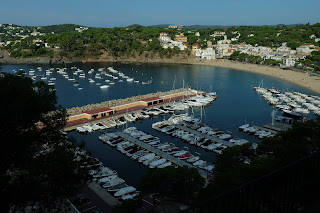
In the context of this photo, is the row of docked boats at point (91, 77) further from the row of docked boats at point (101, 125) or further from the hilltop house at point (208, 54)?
the hilltop house at point (208, 54)

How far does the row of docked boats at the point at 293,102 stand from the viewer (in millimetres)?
20297

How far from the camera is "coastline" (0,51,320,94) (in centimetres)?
3175

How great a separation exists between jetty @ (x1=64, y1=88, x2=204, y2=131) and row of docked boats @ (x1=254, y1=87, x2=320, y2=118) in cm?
710

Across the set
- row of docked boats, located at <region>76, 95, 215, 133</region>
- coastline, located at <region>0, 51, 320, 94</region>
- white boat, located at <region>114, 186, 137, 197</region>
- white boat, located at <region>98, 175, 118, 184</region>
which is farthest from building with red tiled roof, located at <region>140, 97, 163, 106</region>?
coastline, located at <region>0, 51, 320, 94</region>

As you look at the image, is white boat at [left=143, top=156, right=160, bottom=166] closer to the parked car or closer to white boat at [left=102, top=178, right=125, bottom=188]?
white boat at [left=102, top=178, right=125, bottom=188]

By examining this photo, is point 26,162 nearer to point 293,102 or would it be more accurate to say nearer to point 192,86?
point 293,102

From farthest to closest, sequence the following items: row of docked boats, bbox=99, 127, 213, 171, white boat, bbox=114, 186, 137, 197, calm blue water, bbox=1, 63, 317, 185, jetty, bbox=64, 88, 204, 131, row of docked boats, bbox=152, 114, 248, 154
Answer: jetty, bbox=64, 88, 204, 131 → row of docked boats, bbox=152, 114, 248, 154 → calm blue water, bbox=1, 63, 317, 185 → row of docked boats, bbox=99, 127, 213, 171 → white boat, bbox=114, 186, 137, 197

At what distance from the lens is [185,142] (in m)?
15.2

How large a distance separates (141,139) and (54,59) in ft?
124

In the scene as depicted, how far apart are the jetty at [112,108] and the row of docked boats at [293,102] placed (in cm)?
710

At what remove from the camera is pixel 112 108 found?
20.2 m

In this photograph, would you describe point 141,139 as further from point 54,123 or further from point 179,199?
point 54,123

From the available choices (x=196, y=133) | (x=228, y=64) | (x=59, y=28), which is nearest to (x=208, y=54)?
(x=228, y=64)

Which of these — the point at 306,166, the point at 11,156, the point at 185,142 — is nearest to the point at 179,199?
the point at 11,156
